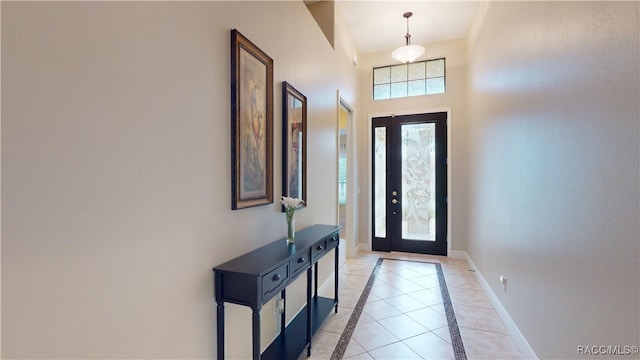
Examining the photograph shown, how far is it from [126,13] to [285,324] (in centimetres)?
224

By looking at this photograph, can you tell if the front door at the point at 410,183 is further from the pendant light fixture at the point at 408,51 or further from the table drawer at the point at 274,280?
the table drawer at the point at 274,280

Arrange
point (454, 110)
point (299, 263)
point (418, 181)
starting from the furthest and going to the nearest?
point (418, 181) → point (454, 110) → point (299, 263)

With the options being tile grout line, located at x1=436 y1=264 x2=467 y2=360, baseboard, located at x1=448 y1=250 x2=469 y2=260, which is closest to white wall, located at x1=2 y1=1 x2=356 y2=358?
tile grout line, located at x1=436 y1=264 x2=467 y2=360

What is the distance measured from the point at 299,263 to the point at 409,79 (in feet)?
13.5

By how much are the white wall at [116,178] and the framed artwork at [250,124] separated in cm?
6

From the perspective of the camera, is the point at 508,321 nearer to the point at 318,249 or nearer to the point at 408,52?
the point at 318,249

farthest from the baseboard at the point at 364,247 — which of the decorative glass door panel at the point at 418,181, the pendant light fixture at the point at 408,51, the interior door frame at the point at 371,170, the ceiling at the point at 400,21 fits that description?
the ceiling at the point at 400,21

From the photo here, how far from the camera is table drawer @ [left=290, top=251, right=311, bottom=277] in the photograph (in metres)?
1.83

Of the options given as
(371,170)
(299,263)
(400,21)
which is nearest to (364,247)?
(371,170)

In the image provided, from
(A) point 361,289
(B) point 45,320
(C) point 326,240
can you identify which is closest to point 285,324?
(C) point 326,240

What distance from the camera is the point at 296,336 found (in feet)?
7.15

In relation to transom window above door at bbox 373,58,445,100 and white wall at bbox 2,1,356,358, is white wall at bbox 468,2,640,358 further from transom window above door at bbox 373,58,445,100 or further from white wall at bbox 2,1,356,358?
transom window above door at bbox 373,58,445,100

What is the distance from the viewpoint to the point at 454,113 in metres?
4.62

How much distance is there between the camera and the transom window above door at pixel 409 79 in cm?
475
